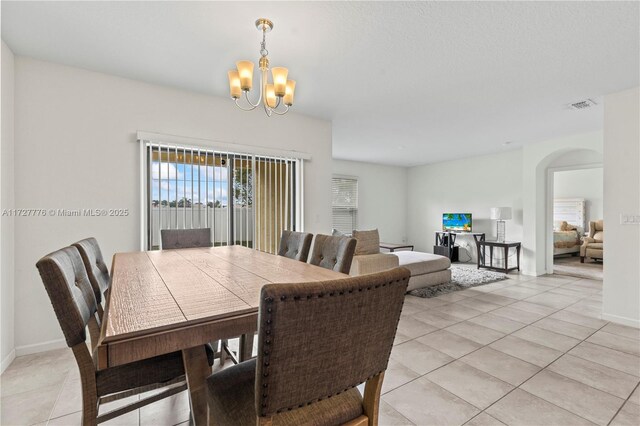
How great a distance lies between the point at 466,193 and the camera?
7117mm

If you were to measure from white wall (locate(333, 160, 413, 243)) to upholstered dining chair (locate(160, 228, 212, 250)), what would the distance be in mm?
4660

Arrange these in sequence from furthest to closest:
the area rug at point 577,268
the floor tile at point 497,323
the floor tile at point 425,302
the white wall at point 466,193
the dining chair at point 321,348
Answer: the white wall at point 466,193 → the area rug at point 577,268 → the floor tile at point 425,302 → the floor tile at point 497,323 → the dining chair at point 321,348

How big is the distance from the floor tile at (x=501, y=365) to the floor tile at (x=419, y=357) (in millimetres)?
190

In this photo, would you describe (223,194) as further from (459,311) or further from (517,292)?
(517,292)

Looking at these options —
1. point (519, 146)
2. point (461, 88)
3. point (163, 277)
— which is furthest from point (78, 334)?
point (519, 146)

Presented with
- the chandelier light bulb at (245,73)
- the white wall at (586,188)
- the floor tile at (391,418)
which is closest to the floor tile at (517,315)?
the floor tile at (391,418)

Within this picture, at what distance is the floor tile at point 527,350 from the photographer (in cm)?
238

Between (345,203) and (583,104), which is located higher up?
(583,104)

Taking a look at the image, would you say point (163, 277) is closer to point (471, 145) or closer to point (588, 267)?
point (471, 145)

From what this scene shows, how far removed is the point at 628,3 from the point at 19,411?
14.7 ft

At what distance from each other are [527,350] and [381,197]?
573 centimetres

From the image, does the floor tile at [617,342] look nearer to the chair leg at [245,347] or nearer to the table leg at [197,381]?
the chair leg at [245,347]

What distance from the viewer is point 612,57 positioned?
2498 millimetres

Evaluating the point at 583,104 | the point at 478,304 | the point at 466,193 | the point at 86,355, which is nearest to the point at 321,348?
the point at 86,355
